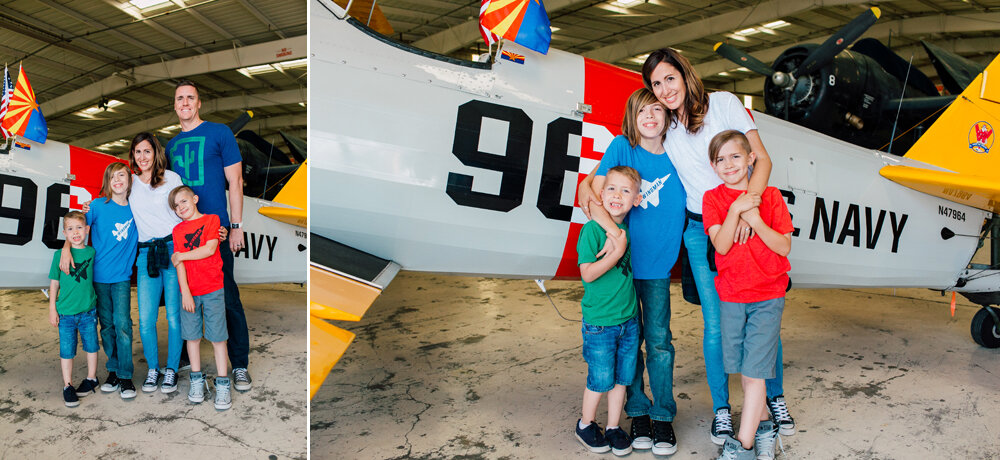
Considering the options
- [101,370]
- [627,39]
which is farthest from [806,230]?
[627,39]

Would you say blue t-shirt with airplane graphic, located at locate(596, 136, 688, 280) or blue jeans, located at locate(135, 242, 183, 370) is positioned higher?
blue t-shirt with airplane graphic, located at locate(596, 136, 688, 280)

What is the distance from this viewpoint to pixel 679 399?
3146mm

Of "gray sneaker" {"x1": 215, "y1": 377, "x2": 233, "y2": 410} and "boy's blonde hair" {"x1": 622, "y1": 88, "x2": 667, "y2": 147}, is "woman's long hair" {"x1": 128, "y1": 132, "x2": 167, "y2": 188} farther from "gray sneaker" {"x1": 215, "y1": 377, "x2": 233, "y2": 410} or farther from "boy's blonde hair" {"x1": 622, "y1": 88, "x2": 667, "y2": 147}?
"boy's blonde hair" {"x1": 622, "y1": 88, "x2": 667, "y2": 147}

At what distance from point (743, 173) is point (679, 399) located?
1.38 meters

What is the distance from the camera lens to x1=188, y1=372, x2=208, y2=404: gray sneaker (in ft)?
9.89

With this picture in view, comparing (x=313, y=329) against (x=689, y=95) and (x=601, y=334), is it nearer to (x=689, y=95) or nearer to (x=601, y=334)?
(x=601, y=334)

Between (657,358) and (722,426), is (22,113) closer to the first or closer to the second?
(657,358)

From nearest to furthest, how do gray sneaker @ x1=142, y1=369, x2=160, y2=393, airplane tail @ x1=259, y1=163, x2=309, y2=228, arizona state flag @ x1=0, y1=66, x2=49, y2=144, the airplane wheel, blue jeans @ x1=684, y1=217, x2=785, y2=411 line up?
blue jeans @ x1=684, y1=217, x2=785, y2=411 < gray sneaker @ x1=142, y1=369, x2=160, y2=393 < arizona state flag @ x1=0, y1=66, x2=49, y2=144 < the airplane wheel < airplane tail @ x1=259, y1=163, x2=309, y2=228

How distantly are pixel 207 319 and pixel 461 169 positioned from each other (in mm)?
1646

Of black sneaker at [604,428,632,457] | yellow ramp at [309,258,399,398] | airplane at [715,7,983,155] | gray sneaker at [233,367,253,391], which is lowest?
gray sneaker at [233,367,253,391]

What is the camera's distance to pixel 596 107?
291 centimetres

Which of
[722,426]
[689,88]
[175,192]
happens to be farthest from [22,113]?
[722,426]

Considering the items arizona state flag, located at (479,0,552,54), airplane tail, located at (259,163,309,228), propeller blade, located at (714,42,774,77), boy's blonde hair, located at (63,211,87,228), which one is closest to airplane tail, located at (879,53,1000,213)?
propeller blade, located at (714,42,774,77)

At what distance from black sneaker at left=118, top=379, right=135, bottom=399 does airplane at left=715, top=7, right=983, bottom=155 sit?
5263 millimetres
